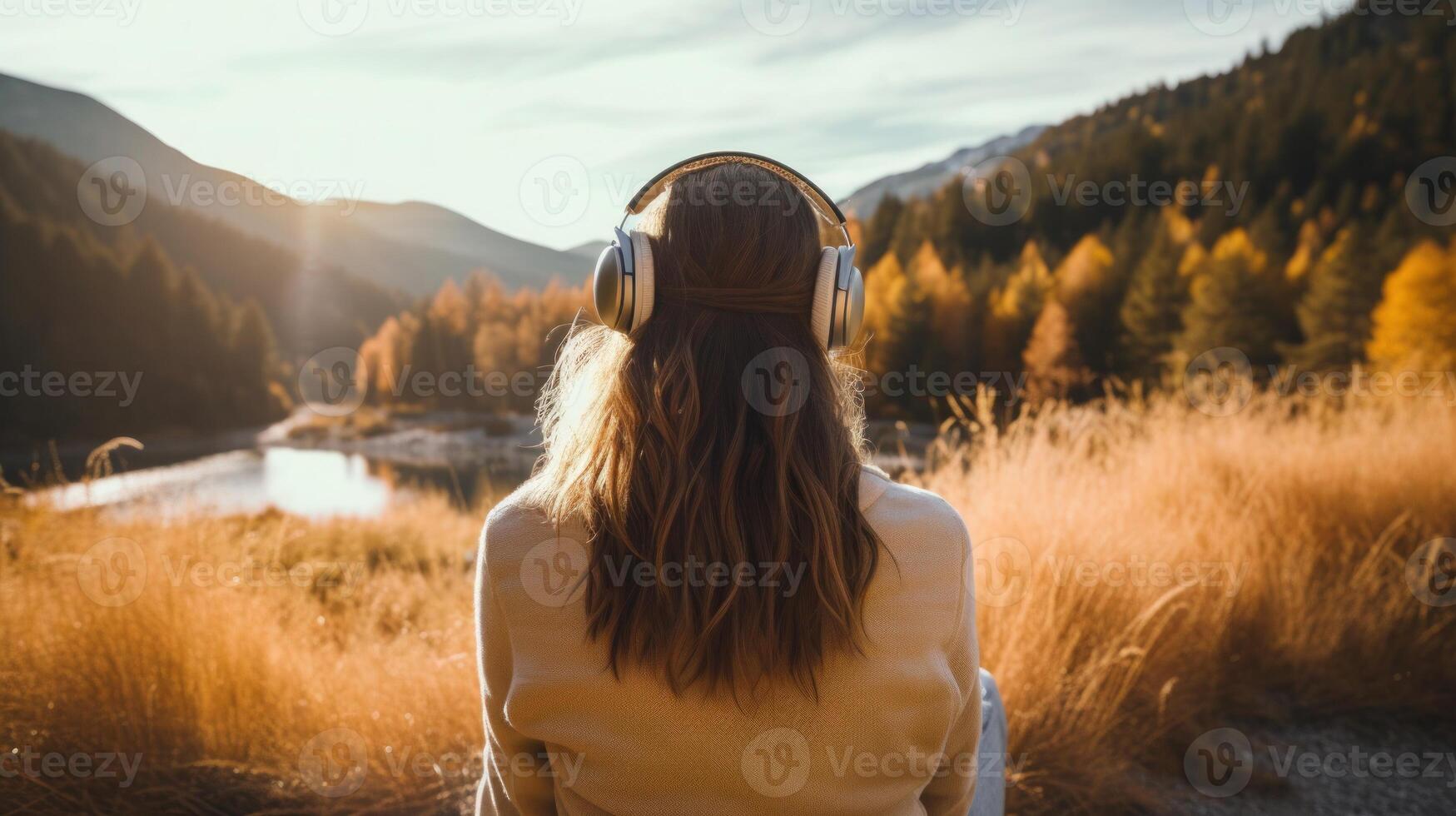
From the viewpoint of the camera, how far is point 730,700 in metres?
1.08

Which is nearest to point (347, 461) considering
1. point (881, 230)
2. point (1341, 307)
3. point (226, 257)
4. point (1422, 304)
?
point (226, 257)

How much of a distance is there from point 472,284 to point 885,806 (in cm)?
4471

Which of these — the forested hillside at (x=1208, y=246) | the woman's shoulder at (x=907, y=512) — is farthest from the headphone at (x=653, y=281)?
the forested hillside at (x=1208, y=246)

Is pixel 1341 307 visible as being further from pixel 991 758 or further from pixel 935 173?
pixel 935 173

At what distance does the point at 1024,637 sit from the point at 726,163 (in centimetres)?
219

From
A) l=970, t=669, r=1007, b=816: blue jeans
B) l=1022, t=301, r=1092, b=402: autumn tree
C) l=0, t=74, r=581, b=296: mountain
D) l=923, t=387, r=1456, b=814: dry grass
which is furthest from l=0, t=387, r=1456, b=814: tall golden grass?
l=1022, t=301, r=1092, b=402: autumn tree

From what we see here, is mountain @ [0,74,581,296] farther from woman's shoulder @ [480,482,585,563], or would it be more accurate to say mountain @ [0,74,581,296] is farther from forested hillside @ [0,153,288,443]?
woman's shoulder @ [480,482,585,563]

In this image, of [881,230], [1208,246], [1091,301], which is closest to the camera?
[1091,301]

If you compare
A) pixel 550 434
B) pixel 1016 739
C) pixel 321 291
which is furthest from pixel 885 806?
pixel 321 291

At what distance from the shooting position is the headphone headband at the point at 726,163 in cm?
119

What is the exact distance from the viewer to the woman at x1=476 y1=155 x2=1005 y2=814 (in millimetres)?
1060

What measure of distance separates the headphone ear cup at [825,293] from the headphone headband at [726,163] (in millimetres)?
107

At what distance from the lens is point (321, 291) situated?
183 ft

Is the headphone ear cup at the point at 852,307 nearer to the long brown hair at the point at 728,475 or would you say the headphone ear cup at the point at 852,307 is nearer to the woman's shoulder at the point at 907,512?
the long brown hair at the point at 728,475
